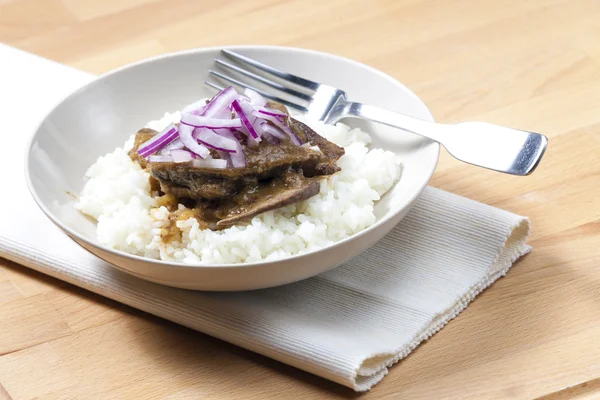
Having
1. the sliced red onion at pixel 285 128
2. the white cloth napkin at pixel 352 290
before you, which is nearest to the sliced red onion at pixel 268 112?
the sliced red onion at pixel 285 128

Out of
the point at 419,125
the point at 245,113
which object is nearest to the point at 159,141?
the point at 245,113

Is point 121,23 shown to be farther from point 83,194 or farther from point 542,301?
point 542,301

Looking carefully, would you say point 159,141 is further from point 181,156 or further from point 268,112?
point 268,112

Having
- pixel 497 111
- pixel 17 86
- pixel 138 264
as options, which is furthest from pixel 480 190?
pixel 17 86

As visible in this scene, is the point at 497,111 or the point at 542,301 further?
the point at 497,111

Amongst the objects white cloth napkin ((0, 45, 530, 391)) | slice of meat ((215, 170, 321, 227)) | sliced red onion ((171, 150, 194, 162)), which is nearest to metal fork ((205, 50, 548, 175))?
white cloth napkin ((0, 45, 530, 391))
